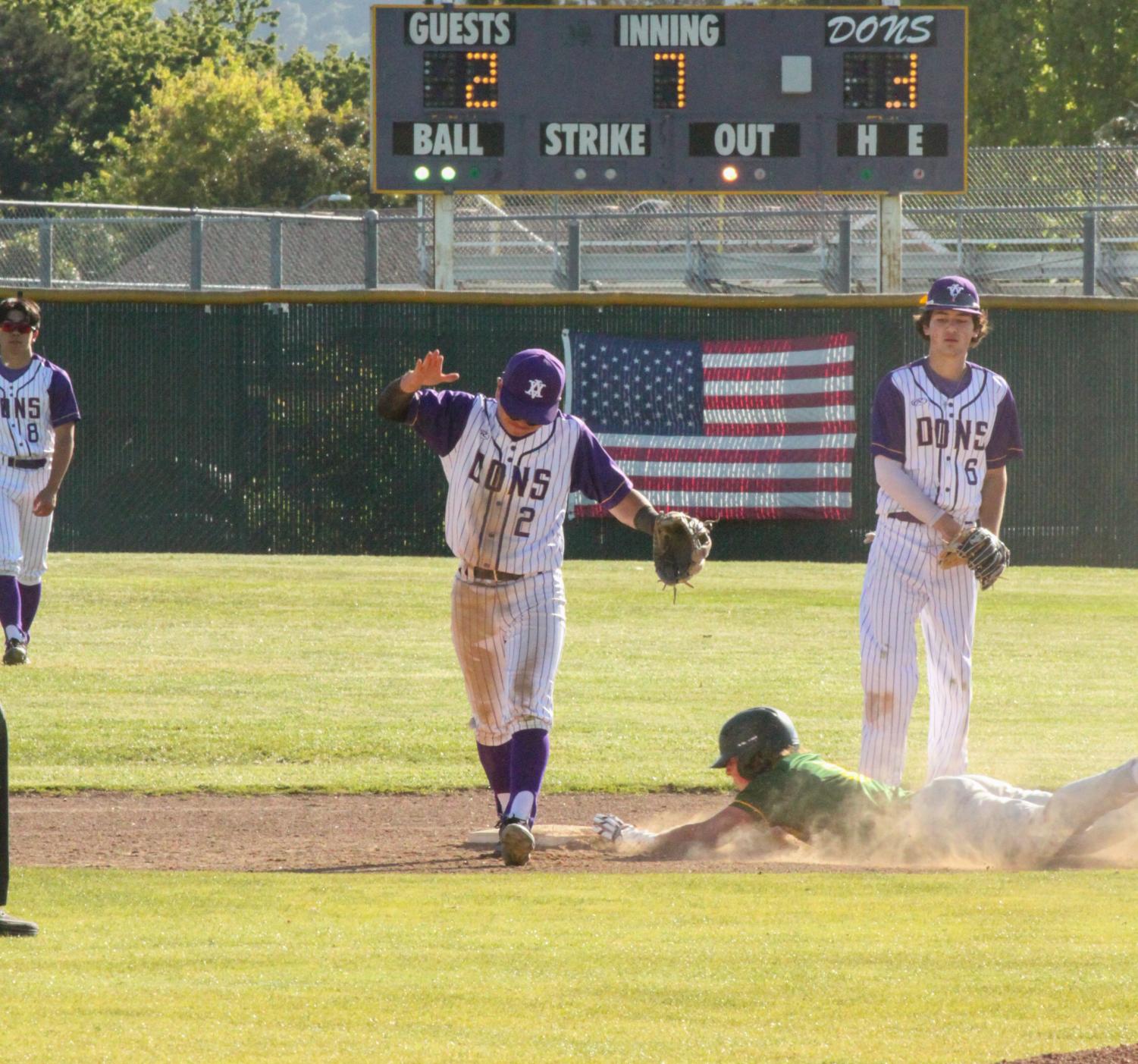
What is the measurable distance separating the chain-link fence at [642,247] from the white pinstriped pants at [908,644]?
1353 centimetres

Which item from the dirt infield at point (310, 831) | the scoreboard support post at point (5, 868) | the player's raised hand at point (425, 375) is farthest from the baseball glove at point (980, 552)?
the scoreboard support post at point (5, 868)

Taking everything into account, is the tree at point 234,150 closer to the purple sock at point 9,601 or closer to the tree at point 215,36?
the tree at point 215,36

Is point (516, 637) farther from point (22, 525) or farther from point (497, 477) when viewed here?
point (22, 525)

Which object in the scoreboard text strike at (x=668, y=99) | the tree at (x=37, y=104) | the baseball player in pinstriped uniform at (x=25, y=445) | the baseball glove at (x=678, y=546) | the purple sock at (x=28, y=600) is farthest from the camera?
the tree at (x=37, y=104)

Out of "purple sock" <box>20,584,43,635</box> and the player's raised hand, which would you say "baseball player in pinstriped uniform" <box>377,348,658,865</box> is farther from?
"purple sock" <box>20,584,43,635</box>

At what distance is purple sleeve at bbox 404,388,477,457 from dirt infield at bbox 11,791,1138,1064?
1467 mm

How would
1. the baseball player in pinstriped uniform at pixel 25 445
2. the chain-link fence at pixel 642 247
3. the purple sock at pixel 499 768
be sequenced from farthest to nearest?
the chain-link fence at pixel 642 247 < the baseball player in pinstriped uniform at pixel 25 445 < the purple sock at pixel 499 768

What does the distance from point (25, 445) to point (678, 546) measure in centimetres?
564

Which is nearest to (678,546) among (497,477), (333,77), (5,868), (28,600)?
(497,477)

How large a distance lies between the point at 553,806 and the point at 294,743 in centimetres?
209

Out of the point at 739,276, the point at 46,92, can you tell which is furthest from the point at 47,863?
the point at 46,92

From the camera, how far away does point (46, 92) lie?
59.4m

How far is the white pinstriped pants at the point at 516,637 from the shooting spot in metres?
7.01

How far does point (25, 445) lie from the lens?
38.1ft
